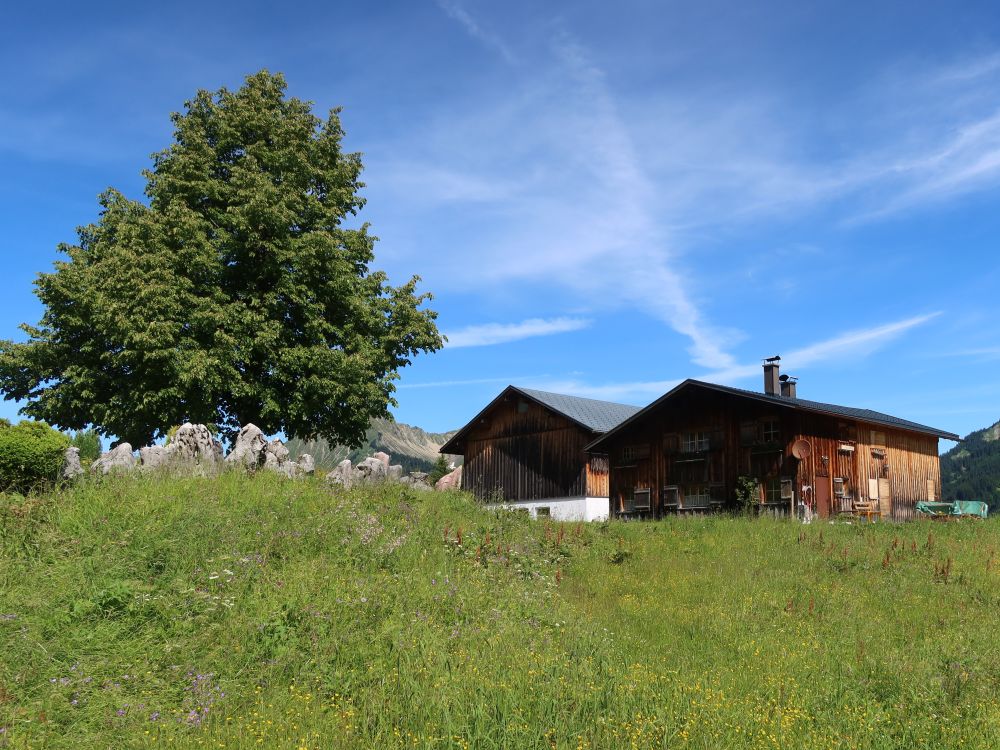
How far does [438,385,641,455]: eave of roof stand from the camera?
138ft

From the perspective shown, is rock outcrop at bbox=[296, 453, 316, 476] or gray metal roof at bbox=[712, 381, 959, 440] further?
gray metal roof at bbox=[712, 381, 959, 440]

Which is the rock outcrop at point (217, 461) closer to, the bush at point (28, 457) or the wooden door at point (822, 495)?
the bush at point (28, 457)

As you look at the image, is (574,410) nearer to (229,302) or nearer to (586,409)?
(586,409)

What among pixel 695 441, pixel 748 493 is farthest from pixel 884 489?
pixel 695 441

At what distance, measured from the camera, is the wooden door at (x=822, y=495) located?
103 ft

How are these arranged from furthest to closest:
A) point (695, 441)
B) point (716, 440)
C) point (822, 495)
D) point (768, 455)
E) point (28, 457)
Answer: point (695, 441) → point (716, 440) → point (768, 455) → point (822, 495) → point (28, 457)

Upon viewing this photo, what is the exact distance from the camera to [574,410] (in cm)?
4372

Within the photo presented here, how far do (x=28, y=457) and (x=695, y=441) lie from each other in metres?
27.5

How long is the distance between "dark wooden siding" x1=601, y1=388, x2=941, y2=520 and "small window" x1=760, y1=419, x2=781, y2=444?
0.06 metres

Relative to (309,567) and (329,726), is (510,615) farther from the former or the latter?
(329,726)

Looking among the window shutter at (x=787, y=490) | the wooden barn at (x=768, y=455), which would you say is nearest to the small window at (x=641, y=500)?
the wooden barn at (x=768, y=455)

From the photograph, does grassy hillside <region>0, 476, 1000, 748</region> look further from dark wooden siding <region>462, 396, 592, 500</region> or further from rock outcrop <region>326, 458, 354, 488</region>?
dark wooden siding <region>462, 396, 592, 500</region>

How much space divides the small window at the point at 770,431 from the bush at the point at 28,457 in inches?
1059

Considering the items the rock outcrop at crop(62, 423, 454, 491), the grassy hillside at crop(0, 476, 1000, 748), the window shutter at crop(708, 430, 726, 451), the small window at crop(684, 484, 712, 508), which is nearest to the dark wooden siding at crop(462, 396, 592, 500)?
the small window at crop(684, 484, 712, 508)
